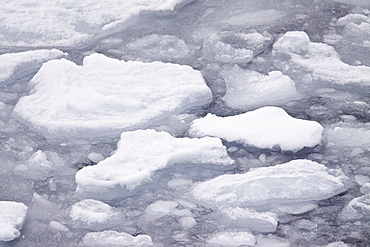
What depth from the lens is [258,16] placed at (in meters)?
3.85

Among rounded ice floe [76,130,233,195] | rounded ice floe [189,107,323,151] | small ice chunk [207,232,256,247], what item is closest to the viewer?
small ice chunk [207,232,256,247]

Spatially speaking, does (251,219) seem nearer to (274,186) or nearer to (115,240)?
(274,186)

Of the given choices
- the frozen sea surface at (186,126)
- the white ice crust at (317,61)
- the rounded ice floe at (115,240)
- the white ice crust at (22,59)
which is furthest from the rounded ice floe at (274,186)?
the white ice crust at (22,59)

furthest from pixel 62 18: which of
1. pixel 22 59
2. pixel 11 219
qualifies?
pixel 11 219

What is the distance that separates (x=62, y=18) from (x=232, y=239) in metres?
2.59

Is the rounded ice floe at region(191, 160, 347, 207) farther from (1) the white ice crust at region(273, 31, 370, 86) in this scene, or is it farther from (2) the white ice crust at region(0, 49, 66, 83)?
(2) the white ice crust at region(0, 49, 66, 83)

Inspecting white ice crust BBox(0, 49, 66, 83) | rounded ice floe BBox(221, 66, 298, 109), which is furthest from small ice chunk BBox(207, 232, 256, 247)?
white ice crust BBox(0, 49, 66, 83)

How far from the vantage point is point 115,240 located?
1989mm

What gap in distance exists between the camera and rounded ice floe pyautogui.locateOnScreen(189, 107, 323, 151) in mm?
2445

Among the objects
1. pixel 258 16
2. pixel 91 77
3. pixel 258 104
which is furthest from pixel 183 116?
pixel 258 16

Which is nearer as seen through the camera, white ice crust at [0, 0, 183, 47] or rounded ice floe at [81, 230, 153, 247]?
rounded ice floe at [81, 230, 153, 247]

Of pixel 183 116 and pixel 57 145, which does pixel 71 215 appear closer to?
pixel 57 145

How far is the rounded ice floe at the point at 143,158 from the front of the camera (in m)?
2.23

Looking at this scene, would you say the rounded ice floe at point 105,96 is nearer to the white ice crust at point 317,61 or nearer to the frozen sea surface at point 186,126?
the frozen sea surface at point 186,126
